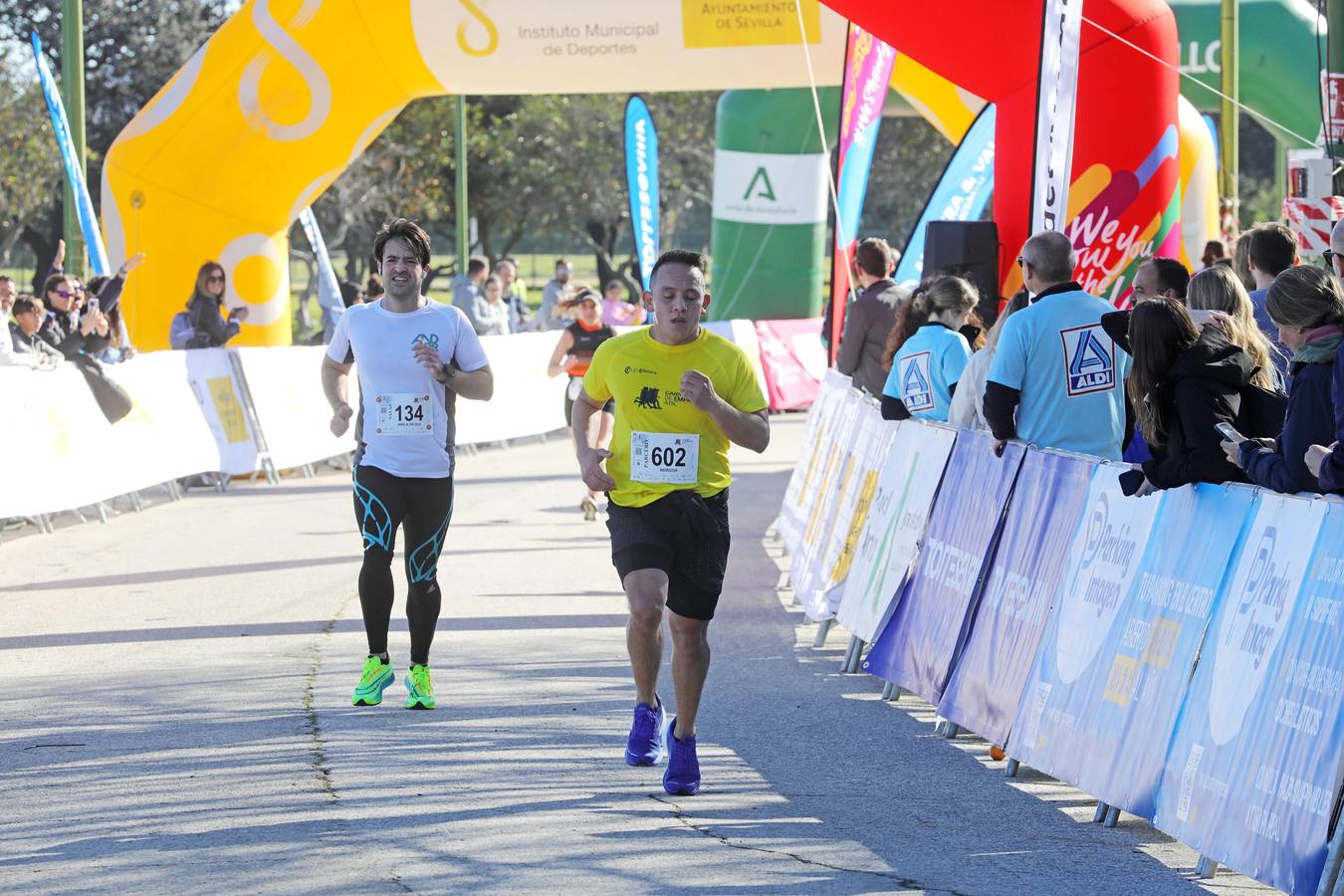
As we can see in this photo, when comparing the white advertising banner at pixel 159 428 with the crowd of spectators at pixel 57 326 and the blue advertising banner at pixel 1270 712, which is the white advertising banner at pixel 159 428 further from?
the blue advertising banner at pixel 1270 712

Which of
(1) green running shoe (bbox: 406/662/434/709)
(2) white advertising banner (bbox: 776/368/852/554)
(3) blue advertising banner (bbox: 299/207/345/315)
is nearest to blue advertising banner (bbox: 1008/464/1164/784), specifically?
(1) green running shoe (bbox: 406/662/434/709)

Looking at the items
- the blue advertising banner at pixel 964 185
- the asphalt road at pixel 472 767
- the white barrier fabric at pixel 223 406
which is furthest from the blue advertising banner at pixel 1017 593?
the white barrier fabric at pixel 223 406

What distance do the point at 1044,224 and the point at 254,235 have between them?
10.6 meters

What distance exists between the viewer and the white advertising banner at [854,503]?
9648mm

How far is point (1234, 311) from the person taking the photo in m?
6.99

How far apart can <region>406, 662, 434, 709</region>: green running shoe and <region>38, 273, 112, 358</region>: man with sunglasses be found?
7.79 metres

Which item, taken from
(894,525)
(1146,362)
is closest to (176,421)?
(894,525)

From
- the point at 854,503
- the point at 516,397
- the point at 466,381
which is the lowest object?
the point at 516,397

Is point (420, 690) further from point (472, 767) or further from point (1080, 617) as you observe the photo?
point (1080, 617)

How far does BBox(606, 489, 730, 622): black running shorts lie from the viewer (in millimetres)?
6809

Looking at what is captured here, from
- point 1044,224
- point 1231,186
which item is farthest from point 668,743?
point 1231,186

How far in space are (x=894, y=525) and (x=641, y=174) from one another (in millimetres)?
16085

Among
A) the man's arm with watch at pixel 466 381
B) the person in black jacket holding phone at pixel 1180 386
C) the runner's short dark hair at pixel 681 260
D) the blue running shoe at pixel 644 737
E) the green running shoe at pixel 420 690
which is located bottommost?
the green running shoe at pixel 420 690

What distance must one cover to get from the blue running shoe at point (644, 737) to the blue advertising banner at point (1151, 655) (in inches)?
54.6
